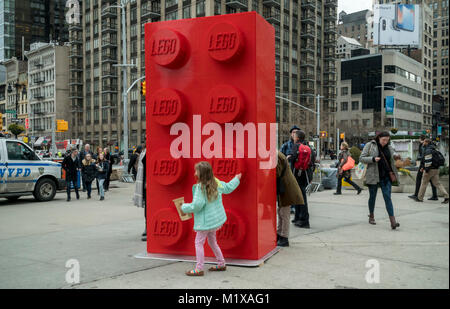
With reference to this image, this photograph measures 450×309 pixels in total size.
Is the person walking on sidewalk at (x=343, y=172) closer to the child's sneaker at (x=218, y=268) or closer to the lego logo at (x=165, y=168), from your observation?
the lego logo at (x=165, y=168)

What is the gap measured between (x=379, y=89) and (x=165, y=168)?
94042 millimetres

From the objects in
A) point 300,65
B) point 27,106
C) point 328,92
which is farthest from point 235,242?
point 27,106

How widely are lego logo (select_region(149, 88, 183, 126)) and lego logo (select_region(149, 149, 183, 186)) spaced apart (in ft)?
1.49

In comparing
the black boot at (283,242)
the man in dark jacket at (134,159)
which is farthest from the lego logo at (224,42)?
the man in dark jacket at (134,159)

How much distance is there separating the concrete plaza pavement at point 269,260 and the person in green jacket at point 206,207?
0.24 meters

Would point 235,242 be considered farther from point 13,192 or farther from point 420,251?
point 13,192

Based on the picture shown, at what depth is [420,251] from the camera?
612 cm

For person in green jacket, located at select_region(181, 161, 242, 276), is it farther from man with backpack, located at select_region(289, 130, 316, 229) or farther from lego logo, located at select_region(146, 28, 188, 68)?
man with backpack, located at select_region(289, 130, 316, 229)

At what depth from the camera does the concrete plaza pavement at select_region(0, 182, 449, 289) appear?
15.6 ft

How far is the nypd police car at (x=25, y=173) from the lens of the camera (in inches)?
521

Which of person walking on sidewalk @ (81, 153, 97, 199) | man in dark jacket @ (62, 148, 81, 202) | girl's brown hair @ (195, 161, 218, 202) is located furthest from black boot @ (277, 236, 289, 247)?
man in dark jacket @ (62, 148, 81, 202)

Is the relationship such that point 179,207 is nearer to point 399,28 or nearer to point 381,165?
point 381,165

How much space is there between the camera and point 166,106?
19.5 feet

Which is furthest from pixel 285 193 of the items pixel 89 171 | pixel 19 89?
pixel 19 89
